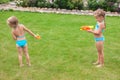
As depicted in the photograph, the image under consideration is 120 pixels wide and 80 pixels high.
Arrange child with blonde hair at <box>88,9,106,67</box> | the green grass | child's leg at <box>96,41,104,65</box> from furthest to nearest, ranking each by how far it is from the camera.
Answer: child's leg at <box>96,41,104,65</box> < child with blonde hair at <box>88,9,106,67</box> < the green grass

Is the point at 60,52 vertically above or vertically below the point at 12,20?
below

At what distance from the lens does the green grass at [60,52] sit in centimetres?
705

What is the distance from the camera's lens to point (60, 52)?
863 centimetres

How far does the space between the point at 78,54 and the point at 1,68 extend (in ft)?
6.88

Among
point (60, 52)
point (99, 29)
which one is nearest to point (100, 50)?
point (99, 29)

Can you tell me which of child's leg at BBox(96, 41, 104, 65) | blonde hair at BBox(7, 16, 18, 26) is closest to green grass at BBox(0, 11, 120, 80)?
child's leg at BBox(96, 41, 104, 65)

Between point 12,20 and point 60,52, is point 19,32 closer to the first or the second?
point 12,20

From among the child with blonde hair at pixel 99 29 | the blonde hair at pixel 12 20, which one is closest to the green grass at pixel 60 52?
the child with blonde hair at pixel 99 29

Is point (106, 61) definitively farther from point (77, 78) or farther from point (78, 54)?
point (77, 78)

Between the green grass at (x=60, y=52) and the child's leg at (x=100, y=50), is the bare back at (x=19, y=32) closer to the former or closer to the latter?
the green grass at (x=60, y=52)

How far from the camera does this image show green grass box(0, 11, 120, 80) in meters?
7.05

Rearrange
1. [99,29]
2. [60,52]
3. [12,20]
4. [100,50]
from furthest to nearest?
[60,52] < [100,50] < [99,29] < [12,20]

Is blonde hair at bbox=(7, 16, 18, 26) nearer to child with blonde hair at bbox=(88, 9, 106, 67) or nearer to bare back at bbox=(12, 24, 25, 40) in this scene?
bare back at bbox=(12, 24, 25, 40)

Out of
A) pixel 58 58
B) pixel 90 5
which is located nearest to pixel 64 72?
pixel 58 58
